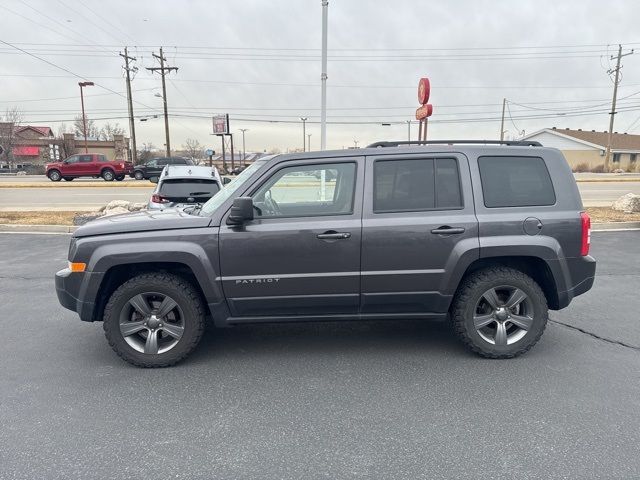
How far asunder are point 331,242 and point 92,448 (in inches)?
86.4

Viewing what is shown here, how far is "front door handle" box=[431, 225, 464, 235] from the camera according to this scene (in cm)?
371

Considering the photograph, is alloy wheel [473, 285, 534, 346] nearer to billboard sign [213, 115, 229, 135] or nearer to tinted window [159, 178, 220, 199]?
tinted window [159, 178, 220, 199]

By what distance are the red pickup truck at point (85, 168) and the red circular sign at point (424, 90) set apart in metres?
27.2

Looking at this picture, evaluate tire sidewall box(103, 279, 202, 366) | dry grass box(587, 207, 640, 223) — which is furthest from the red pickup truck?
tire sidewall box(103, 279, 202, 366)

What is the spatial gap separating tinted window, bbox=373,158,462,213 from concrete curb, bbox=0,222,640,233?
825 cm

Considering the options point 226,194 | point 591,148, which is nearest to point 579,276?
point 226,194

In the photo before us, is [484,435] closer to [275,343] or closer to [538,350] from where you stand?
[538,350]

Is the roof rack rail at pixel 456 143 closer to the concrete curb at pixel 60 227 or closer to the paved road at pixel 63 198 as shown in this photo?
the concrete curb at pixel 60 227

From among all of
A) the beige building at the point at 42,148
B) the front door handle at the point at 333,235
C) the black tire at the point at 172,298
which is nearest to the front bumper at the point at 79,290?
the black tire at the point at 172,298

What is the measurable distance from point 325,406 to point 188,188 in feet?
20.8

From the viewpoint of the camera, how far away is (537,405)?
3.15m

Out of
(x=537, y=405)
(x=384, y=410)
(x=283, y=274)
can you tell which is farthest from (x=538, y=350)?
(x=283, y=274)

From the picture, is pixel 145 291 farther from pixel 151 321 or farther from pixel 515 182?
pixel 515 182

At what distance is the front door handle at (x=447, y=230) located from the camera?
12.2ft
